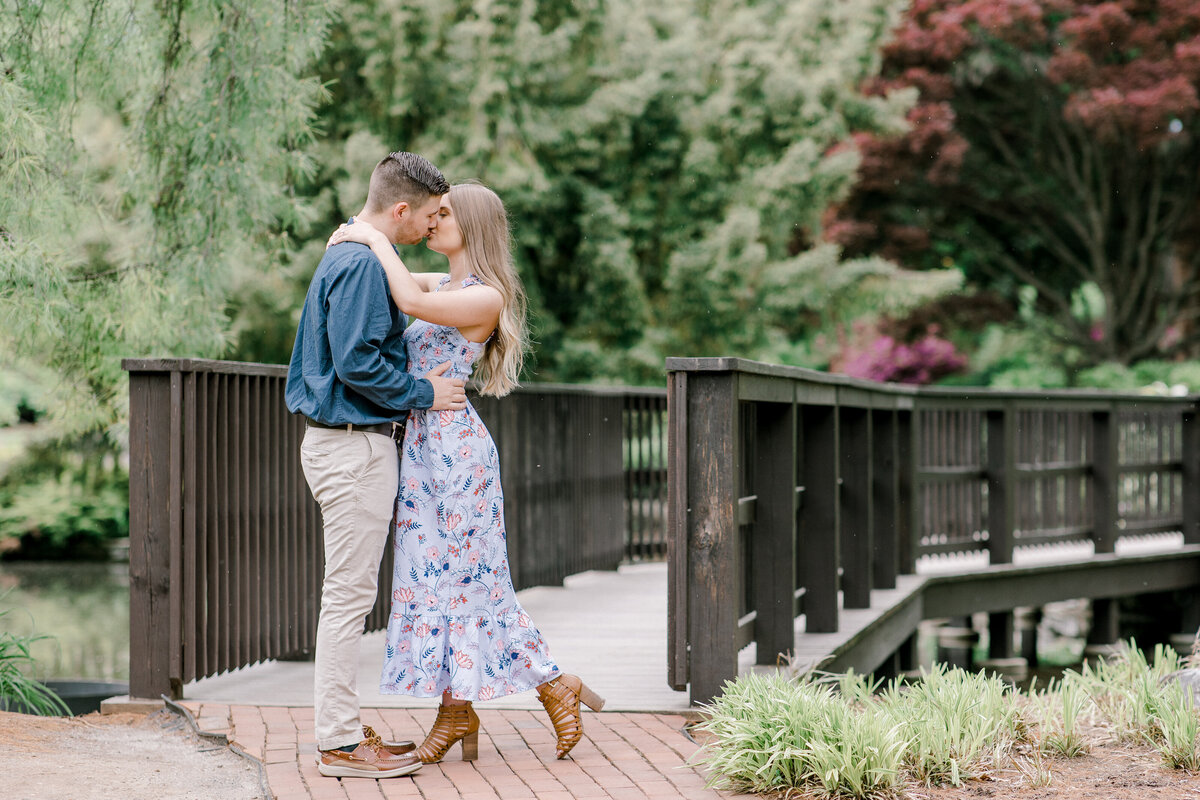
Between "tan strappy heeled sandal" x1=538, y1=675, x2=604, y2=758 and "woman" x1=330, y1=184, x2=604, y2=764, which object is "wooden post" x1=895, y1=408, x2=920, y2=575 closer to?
"tan strappy heeled sandal" x1=538, y1=675, x2=604, y2=758

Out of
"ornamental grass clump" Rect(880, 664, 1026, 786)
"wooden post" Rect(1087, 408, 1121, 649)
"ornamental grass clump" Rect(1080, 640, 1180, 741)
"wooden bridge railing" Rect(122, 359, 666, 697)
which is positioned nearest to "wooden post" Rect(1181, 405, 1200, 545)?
"wooden post" Rect(1087, 408, 1121, 649)

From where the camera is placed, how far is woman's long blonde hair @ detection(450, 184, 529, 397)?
404 cm

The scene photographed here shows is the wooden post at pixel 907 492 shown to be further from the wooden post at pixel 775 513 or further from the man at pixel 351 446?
the man at pixel 351 446

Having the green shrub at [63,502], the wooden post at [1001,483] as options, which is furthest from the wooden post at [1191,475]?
the green shrub at [63,502]

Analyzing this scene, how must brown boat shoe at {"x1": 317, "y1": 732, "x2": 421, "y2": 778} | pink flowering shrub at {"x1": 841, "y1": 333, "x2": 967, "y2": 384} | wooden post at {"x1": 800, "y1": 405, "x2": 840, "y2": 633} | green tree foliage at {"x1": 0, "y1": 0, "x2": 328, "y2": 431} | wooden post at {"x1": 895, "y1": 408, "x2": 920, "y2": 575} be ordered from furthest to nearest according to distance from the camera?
1. pink flowering shrub at {"x1": 841, "y1": 333, "x2": 967, "y2": 384}
2. wooden post at {"x1": 895, "y1": 408, "x2": 920, "y2": 575}
3. green tree foliage at {"x1": 0, "y1": 0, "x2": 328, "y2": 431}
4. wooden post at {"x1": 800, "y1": 405, "x2": 840, "y2": 633}
5. brown boat shoe at {"x1": 317, "y1": 732, "x2": 421, "y2": 778}

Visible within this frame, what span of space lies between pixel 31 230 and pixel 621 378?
912cm

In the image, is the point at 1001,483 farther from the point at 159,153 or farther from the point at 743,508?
the point at 159,153

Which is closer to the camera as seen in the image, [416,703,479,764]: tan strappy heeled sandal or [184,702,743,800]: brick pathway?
[184,702,743,800]: brick pathway

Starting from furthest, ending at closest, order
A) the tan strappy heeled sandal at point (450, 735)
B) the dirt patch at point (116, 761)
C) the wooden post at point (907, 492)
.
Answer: the wooden post at point (907, 492) → the tan strappy heeled sandal at point (450, 735) → the dirt patch at point (116, 761)

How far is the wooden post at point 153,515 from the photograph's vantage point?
4.79 m

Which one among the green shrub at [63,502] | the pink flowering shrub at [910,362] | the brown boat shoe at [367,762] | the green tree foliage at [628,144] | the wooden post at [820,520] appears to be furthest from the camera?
the pink flowering shrub at [910,362]

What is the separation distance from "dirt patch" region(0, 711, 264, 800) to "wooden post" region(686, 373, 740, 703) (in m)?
1.67

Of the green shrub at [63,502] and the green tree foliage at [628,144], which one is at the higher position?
the green tree foliage at [628,144]

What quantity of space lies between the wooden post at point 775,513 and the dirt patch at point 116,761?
2.37 meters
